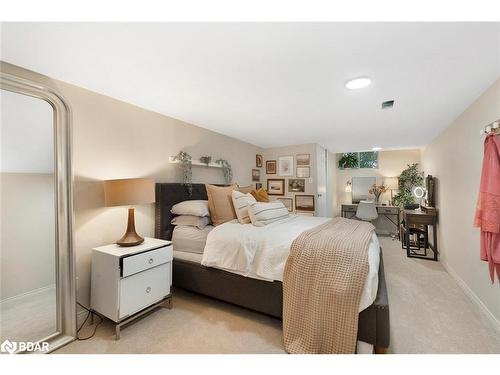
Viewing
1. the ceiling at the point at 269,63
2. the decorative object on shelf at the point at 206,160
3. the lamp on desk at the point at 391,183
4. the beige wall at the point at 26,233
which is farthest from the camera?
the lamp on desk at the point at 391,183

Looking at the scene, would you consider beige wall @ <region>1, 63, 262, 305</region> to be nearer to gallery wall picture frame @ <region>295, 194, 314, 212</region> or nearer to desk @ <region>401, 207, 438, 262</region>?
gallery wall picture frame @ <region>295, 194, 314, 212</region>

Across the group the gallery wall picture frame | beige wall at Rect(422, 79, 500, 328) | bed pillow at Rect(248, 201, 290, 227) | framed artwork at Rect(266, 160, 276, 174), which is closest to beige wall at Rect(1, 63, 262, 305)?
bed pillow at Rect(248, 201, 290, 227)

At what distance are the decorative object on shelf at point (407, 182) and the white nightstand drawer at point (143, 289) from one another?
5320 millimetres

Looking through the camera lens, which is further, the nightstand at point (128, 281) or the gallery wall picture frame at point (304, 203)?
the gallery wall picture frame at point (304, 203)

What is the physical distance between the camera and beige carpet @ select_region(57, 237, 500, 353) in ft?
5.25

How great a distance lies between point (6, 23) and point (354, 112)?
3.00 metres

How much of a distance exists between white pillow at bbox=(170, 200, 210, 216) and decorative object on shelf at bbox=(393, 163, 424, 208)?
15.7 feet

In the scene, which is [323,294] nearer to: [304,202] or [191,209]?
[191,209]

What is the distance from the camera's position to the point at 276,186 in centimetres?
500

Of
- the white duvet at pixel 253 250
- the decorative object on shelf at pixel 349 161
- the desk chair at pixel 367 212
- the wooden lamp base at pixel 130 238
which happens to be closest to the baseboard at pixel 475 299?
the white duvet at pixel 253 250

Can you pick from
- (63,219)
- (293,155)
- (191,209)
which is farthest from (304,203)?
(63,219)

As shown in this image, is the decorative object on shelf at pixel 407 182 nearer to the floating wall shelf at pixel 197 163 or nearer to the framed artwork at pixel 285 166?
the framed artwork at pixel 285 166

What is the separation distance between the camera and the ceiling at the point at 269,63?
1233 millimetres

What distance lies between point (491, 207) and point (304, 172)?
3116 mm
